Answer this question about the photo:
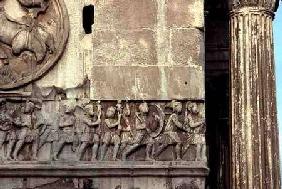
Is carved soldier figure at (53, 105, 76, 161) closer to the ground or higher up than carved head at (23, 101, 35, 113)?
closer to the ground

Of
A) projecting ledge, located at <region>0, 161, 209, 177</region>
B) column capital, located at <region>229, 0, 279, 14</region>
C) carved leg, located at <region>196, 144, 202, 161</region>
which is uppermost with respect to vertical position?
column capital, located at <region>229, 0, 279, 14</region>

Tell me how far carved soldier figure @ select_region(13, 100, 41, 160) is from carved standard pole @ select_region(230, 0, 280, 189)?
3.10 metres

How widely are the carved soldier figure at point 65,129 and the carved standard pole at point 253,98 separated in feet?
8.33

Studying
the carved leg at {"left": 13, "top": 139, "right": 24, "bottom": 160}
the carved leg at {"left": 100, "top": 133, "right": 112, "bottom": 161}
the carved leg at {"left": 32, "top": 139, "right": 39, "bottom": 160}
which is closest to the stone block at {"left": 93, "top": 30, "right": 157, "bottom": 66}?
the carved leg at {"left": 100, "top": 133, "right": 112, "bottom": 161}

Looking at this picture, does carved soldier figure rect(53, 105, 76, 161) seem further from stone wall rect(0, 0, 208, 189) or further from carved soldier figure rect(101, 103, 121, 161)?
carved soldier figure rect(101, 103, 121, 161)

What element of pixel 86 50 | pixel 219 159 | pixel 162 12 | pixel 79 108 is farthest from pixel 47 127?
pixel 219 159

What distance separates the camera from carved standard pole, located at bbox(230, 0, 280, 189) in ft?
42.2

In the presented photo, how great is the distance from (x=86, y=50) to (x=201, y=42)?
186 centimetres

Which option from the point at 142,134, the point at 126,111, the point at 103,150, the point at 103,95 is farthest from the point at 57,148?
the point at 142,134

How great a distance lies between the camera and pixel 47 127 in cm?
1305

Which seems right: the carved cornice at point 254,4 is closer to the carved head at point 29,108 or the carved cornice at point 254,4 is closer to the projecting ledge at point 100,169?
the projecting ledge at point 100,169

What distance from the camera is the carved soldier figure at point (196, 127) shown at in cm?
1306

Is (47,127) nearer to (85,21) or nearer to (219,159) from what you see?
(85,21)

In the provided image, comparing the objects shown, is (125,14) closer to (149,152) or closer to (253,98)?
(149,152)
